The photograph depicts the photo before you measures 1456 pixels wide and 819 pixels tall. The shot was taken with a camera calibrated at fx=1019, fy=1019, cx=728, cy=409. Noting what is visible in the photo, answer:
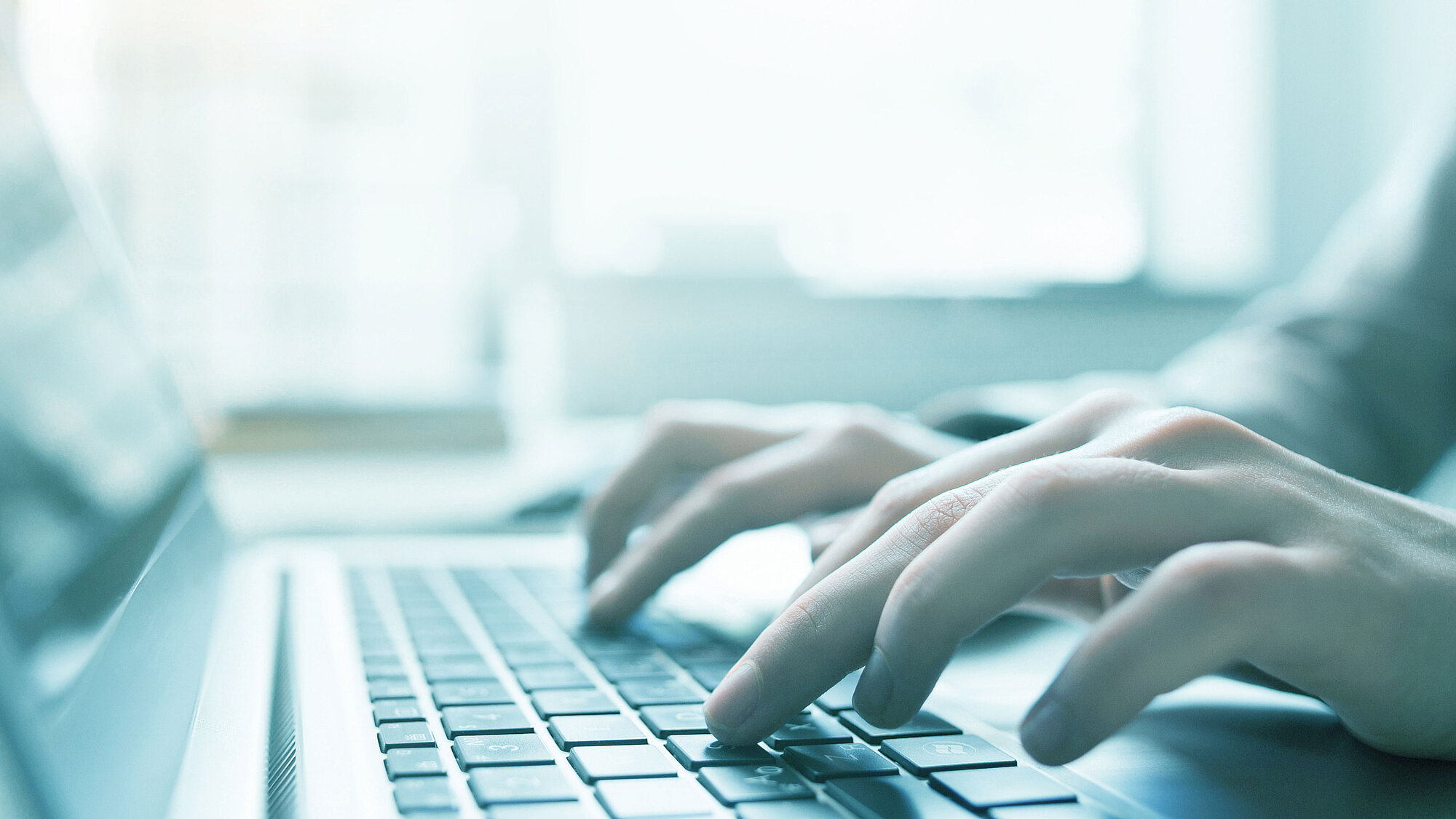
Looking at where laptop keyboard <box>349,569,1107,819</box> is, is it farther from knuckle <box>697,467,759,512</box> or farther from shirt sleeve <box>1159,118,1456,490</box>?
shirt sleeve <box>1159,118,1456,490</box>

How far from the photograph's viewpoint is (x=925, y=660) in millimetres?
274

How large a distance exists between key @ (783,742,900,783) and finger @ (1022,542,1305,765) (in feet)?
0.14

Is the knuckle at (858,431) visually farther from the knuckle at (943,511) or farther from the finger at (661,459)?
the knuckle at (943,511)

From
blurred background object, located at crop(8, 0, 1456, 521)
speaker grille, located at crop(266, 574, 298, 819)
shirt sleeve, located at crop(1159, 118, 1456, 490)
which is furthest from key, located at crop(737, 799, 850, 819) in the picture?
blurred background object, located at crop(8, 0, 1456, 521)

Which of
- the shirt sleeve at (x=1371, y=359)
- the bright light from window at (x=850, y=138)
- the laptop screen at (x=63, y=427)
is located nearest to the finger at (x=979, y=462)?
the laptop screen at (x=63, y=427)

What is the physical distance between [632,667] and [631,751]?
0.12 metres

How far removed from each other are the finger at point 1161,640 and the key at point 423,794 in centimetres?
14

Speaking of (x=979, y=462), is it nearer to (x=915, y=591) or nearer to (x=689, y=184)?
(x=915, y=591)

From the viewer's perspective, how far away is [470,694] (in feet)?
1.13

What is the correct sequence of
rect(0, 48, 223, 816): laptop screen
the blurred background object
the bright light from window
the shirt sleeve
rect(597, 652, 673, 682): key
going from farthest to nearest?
the bright light from window → the blurred background object → the shirt sleeve → rect(597, 652, 673, 682): key → rect(0, 48, 223, 816): laptop screen

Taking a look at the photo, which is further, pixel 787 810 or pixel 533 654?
pixel 533 654

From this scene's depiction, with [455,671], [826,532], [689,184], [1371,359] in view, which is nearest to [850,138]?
[689,184]

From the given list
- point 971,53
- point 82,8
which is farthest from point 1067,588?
point 971,53

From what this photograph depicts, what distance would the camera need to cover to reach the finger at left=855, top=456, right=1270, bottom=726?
27cm
